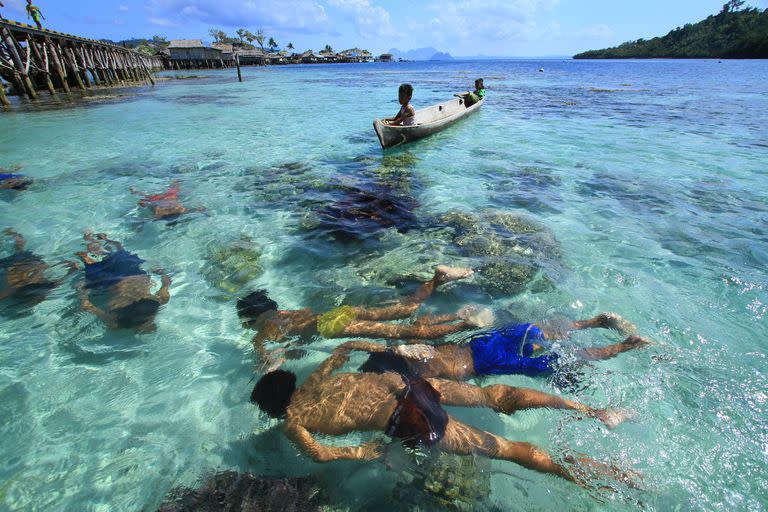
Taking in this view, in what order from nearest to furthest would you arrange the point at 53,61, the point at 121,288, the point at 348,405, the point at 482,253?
the point at 348,405
the point at 121,288
the point at 482,253
the point at 53,61

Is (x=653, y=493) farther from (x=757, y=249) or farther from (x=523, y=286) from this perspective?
(x=757, y=249)

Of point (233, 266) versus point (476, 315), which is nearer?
point (476, 315)

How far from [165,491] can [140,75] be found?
55241mm

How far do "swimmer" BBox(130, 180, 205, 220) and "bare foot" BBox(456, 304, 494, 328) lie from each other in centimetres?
588

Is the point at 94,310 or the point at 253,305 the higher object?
the point at 94,310

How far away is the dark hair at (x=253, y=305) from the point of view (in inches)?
175

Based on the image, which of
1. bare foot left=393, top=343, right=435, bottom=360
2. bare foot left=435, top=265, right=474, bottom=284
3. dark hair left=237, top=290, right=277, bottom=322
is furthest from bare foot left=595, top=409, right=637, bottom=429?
dark hair left=237, top=290, right=277, bottom=322

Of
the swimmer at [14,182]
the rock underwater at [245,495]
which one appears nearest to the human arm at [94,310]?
the rock underwater at [245,495]

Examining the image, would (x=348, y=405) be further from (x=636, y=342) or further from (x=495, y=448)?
(x=636, y=342)

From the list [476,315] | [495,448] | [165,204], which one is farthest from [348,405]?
[165,204]

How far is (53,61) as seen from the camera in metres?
24.9

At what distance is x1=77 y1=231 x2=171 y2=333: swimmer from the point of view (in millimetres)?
4309

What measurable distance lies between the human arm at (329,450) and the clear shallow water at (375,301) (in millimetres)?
82

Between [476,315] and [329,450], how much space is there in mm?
2352
